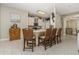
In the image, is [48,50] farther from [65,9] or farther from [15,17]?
[15,17]

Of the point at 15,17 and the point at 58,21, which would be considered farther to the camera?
the point at 15,17

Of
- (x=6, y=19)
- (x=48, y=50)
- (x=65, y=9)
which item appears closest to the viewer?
(x=48, y=50)

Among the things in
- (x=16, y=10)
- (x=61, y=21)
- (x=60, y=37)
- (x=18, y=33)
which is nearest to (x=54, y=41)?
(x=60, y=37)

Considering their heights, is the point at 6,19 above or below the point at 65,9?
Result: below

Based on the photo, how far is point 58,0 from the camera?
2822mm

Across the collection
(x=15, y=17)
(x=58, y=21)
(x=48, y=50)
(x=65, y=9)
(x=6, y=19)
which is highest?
(x=65, y=9)

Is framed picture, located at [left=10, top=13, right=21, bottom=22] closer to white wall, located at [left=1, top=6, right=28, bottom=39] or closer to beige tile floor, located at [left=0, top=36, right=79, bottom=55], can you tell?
white wall, located at [left=1, top=6, right=28, bottom=39]

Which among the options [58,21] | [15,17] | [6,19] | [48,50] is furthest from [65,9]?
[6,19]

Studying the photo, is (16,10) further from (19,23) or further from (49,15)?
(49,15)

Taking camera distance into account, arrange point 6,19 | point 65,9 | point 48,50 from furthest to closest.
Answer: point 6,19
point 65,9
point 48,50

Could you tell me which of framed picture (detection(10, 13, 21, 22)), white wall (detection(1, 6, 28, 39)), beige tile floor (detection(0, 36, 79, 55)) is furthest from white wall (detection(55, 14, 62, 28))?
framed picture (detection(10, 13, 21, 22))

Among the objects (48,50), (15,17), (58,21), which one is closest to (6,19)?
(15,17)

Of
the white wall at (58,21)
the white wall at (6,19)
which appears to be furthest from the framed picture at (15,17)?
the white wall at (58,21)

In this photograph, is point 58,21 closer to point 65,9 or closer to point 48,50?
point 65,9
